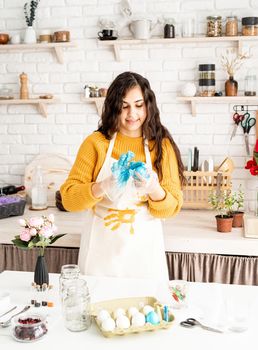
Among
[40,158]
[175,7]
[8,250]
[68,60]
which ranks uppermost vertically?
[175,7]

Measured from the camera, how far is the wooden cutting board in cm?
396

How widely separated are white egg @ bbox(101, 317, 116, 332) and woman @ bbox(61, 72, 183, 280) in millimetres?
789

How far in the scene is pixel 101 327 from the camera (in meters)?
1.83

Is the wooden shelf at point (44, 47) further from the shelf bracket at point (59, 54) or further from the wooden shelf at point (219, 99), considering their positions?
the wooden shelf at point (219, 99)

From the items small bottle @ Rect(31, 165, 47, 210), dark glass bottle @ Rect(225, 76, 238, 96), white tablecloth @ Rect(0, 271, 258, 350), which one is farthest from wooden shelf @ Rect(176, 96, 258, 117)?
white tablecloth @ Rect(0, 271, 258, 350)

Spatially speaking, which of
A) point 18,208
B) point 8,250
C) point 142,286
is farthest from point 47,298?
point 18,208

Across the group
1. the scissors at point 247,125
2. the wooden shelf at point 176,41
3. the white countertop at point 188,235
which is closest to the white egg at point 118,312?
the white countertop at point 188,235

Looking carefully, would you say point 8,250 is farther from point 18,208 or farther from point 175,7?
point 175,7

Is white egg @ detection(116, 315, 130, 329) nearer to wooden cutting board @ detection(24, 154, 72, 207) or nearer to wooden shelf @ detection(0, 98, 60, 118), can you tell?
wooden cutting board @ detection(24, 154, 72, 207)

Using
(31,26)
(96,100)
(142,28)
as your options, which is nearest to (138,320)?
(96,100)

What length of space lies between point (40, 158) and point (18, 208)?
52 centimetres

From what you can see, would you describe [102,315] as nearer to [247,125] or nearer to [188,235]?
[188,235]

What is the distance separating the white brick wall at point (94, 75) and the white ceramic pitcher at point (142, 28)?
10 centimetres

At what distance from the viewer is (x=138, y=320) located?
6.06 feet
